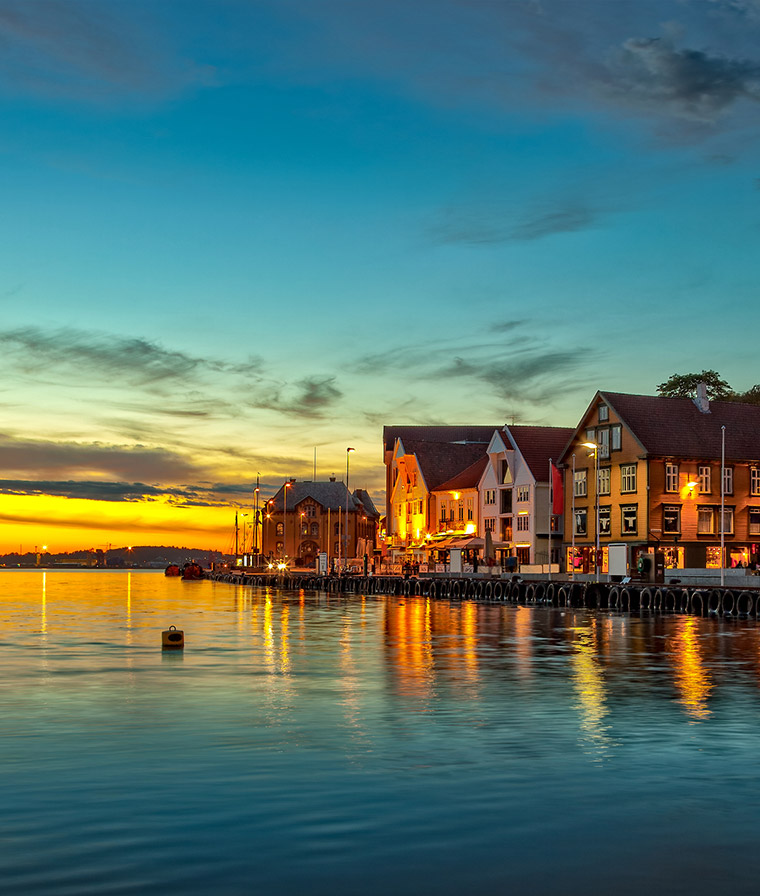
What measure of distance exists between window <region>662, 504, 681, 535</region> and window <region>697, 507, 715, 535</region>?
197cm

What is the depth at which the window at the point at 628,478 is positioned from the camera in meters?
92.1

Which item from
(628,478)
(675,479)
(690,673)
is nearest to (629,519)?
(628,478)

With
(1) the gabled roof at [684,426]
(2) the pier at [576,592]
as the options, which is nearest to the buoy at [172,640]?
(2) the pier at [576,592]

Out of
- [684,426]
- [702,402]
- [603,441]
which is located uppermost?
[702,402]

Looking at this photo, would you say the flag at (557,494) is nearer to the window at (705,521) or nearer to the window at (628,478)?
the window at (628,478)

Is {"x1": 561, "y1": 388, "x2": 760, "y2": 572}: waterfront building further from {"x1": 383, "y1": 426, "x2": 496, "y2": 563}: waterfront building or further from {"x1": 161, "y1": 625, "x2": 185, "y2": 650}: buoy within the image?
{"x1": 161, "y1": 625, "x2": 185, "y2": 650}: buoy

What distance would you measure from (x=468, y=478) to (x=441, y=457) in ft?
44.3

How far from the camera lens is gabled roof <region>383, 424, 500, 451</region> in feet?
501

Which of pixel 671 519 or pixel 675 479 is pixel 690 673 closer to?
pixel 671 519

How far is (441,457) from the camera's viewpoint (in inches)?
5443

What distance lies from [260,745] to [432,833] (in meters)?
7.34

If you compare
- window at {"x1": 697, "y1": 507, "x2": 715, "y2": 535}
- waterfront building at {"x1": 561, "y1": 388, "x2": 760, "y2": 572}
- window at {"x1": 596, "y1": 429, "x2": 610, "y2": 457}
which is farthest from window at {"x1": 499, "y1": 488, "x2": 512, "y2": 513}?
window at {"x1": 697, "y1": 507, "x2": 715, "y2": 535}

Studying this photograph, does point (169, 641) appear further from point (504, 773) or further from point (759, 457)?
point (759, 457)

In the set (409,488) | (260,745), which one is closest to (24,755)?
(260,745)
